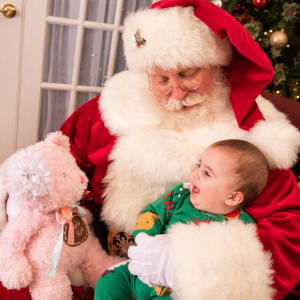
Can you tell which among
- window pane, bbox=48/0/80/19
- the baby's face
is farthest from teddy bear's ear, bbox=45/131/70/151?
window pane, bbox=48/0/80/19

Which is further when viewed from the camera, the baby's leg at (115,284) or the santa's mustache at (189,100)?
the santa's mustache at (189,100)

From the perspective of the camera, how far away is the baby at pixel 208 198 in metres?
1.21

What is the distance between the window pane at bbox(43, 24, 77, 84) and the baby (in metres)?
1.32

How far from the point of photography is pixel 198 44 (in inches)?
51.9

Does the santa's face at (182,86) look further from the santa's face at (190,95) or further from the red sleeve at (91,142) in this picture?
the red sleeve at (91,142)

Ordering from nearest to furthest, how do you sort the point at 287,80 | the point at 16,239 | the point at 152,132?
the point at 16,239, the point at 152,132, the point at 287,80

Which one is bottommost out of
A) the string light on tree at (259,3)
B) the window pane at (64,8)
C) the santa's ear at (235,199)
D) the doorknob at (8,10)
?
the santa's ear at (235,199)

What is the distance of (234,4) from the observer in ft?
7.26

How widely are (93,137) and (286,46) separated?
1.43m

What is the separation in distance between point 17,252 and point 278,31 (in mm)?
1894

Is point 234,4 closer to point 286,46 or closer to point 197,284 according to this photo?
point 286,46

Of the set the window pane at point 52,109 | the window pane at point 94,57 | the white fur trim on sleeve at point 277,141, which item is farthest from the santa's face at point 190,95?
the window pane at point 52,109

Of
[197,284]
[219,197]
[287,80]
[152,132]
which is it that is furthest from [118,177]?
[287,80]

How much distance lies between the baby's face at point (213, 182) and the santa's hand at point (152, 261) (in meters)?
0.20
